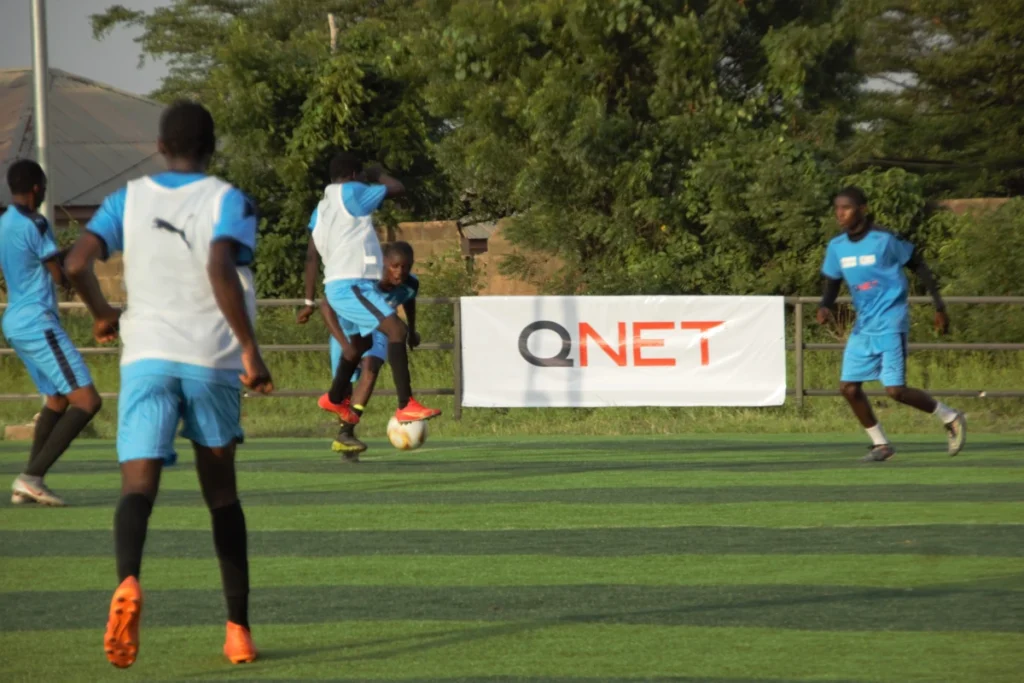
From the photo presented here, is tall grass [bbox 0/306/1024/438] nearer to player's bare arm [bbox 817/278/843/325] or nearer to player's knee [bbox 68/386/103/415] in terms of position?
player's bare arm [bbox 817/278/843/325]

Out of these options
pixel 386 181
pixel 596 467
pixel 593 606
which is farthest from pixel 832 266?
pixel 593 606

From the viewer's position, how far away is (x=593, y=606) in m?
6.45

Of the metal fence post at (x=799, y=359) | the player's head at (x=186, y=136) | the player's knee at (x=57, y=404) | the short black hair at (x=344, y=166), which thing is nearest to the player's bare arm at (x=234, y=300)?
the player's head at (x=186, y=136)

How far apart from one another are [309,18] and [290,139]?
17481 millimetres

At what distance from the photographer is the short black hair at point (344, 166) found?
1220 centimetres

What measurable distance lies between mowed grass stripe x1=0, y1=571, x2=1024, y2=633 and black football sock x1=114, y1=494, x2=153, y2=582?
118cm

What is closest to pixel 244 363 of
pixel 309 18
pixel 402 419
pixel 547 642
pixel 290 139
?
pixel 547 642

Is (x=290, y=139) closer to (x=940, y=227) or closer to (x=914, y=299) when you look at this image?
(x=940, y=227)

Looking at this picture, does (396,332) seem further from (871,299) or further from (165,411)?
(165,411)

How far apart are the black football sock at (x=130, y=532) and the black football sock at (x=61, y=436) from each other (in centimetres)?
436

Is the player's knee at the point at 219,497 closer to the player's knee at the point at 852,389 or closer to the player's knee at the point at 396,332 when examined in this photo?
the player's knee at the point at 396,332

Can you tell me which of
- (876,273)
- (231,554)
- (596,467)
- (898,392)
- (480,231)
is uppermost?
(876,273)

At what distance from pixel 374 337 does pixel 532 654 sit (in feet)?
24.4

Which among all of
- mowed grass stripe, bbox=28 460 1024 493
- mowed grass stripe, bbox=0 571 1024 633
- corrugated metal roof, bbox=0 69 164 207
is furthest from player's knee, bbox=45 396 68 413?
corrugated metal roof, bbox=0 69 164 207
